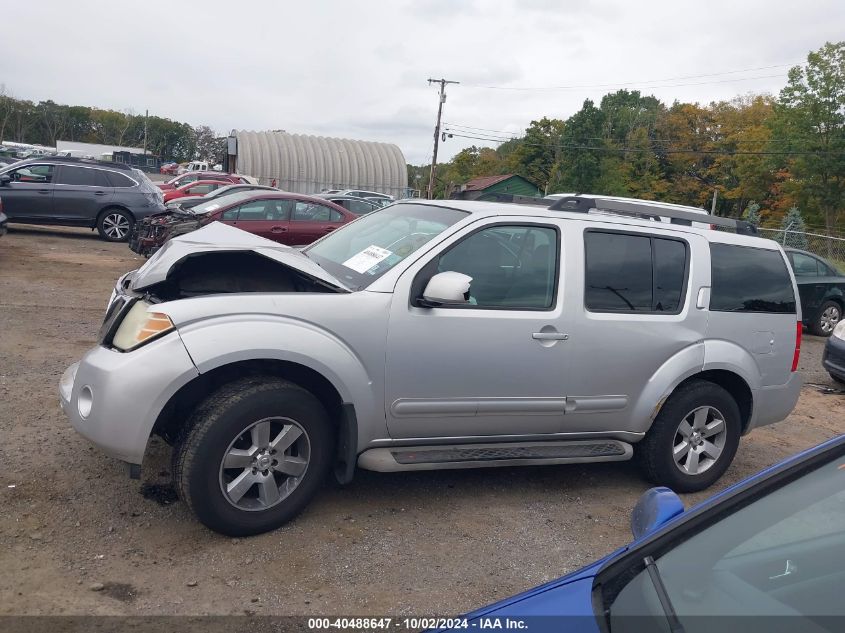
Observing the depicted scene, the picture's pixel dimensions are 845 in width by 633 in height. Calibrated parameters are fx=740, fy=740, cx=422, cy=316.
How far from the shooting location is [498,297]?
175 inches

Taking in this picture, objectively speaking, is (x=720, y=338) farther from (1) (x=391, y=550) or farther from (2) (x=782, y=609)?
(2) (x=782, y=609)

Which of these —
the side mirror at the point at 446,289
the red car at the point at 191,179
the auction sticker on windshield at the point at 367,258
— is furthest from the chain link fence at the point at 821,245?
the side mirror at the point at 446,289

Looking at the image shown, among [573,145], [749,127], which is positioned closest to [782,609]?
[573,145]

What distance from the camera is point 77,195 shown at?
1540 cm

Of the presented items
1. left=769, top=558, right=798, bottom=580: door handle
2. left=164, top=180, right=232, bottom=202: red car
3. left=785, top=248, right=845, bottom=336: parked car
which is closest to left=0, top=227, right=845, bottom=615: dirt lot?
left=769, top=558, right=798, bottom=580: door handle

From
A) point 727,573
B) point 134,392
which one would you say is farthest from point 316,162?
point 727,573

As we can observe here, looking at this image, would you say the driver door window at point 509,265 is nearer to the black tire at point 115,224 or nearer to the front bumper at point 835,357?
the front bumper at point 835,357

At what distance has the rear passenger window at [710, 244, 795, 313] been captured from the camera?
5.18 meters

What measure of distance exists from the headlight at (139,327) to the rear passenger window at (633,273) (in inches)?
99.2

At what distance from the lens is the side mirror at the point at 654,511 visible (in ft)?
7.41

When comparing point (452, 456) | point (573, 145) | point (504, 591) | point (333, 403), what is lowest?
point (504, 591)

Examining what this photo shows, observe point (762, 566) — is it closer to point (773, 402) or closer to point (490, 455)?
point (490, 455)

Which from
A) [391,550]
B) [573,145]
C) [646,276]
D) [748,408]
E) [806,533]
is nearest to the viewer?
[806,533]

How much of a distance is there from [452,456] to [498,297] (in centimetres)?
98
